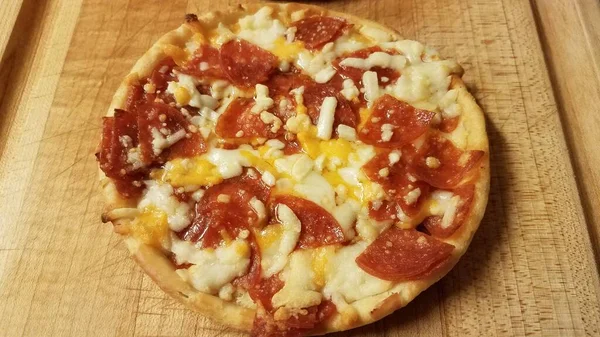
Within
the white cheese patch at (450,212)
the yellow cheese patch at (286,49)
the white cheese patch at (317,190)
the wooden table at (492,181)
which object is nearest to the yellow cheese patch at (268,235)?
the white cheese patch at (317,190)

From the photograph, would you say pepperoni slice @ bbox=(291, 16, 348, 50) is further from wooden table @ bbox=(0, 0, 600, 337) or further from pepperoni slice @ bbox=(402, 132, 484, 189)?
pepperoni slice @ bbox=(402, 132, 484, 189)

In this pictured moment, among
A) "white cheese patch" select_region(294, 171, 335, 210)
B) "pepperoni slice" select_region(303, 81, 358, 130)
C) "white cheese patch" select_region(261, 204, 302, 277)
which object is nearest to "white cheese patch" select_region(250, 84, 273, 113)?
"pepperoni slice" select_region(303, 81, 358, 130)

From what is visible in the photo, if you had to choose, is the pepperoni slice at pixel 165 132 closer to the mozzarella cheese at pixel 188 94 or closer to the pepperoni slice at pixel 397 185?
the mozzarella cheese at pixel 188 94

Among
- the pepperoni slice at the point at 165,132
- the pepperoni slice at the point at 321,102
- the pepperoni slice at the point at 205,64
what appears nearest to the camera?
the pepperoni slice at the point at 165,132

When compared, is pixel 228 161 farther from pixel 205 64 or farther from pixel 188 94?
pixel 205 64

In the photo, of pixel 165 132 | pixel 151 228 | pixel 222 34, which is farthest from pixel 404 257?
pixel 222 34
